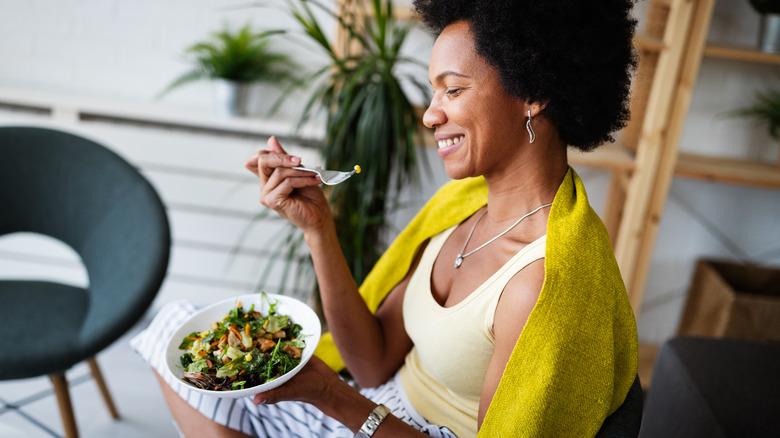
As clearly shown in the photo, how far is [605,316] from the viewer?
2.86 ft

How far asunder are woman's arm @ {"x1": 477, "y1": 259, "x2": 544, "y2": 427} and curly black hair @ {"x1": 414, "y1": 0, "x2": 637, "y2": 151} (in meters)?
0.27

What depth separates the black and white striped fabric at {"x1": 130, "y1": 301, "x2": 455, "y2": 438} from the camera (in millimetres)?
1060

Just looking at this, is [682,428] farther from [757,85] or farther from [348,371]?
[757,85]

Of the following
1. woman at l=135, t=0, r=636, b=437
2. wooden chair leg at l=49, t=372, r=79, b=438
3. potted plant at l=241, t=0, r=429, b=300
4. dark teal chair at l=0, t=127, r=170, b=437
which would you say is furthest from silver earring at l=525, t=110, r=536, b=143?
wooden chair leg at l=49, t=372, r=79, b=438

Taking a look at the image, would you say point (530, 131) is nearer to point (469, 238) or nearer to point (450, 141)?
point (450, 141)

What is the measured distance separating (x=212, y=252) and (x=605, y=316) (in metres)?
1.90

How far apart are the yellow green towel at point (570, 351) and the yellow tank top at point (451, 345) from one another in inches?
2.4

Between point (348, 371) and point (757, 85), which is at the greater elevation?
point (757, 85)

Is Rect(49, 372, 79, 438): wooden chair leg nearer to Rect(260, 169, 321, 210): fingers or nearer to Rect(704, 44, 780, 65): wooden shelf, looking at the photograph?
Rect(260, 169, 321, 210): fingers

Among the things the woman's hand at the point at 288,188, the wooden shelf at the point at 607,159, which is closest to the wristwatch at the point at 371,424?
the woman's hand at the point at 288,188

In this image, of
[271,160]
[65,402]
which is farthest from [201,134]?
[271,160]

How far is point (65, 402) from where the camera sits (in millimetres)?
1502

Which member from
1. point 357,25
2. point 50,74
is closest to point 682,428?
point 357,25

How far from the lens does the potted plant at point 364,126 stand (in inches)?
72.3
